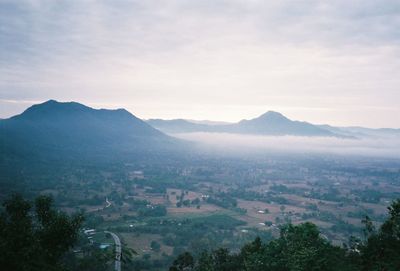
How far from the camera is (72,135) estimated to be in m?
157

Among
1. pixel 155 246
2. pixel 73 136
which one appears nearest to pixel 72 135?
pixel 73 136

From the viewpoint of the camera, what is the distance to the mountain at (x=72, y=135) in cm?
12031

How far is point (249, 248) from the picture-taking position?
2020cm

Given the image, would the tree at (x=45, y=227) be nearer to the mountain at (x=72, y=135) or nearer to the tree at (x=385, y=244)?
the tree at (x=385, y=244)

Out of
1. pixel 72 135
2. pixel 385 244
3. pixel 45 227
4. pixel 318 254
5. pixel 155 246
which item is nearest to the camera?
pixel 45 227

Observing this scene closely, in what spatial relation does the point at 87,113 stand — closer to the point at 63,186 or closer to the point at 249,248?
the point at 63,186

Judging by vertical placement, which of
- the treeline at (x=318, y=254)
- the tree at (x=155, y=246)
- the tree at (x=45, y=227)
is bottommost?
the tree at (x=155, y=246)

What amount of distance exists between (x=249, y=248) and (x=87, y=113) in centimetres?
18311

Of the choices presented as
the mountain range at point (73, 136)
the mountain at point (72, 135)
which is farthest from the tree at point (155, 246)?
the mountain at point (72, 135)

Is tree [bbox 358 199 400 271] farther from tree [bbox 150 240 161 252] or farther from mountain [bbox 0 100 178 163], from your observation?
mountain [bbox 0 100 178 163]

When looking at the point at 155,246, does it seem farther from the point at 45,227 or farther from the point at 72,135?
the point at 72,135

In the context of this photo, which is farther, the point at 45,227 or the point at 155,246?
the point at 155,246

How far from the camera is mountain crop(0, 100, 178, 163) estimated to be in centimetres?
12031

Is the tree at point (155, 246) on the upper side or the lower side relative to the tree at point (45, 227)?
lower
